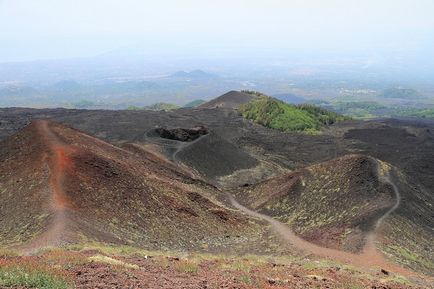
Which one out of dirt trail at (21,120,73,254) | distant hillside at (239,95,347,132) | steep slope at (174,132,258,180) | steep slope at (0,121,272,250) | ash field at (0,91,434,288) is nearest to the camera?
ash field at (0,91,434,288)

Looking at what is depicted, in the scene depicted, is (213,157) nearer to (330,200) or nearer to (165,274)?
(330,200)

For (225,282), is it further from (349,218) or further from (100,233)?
(349,218)

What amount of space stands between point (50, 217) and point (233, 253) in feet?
39.9

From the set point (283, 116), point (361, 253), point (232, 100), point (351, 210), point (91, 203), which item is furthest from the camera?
point (232, 100)

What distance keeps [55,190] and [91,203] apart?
8.53 ft

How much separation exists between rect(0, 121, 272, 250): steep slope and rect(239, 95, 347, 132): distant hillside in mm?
69432

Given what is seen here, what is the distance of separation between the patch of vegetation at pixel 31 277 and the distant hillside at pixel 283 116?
99170mm

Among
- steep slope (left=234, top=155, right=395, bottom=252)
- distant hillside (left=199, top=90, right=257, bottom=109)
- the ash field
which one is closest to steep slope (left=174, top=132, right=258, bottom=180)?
the ash field

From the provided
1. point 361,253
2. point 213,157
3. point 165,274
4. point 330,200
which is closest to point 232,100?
point 213,157

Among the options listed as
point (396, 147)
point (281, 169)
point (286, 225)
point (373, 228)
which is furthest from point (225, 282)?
point (396, 147)

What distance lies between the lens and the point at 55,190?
34062mm

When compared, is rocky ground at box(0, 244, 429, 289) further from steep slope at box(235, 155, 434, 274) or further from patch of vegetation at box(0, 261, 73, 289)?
steep slope at box(235, 155, 434, 274)

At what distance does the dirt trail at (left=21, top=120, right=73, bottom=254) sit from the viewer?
27.0m

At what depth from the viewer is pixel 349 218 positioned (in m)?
39.0
